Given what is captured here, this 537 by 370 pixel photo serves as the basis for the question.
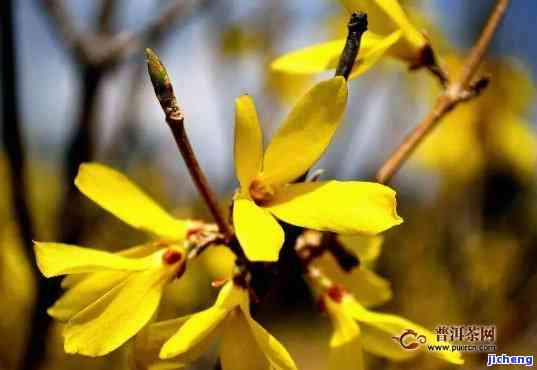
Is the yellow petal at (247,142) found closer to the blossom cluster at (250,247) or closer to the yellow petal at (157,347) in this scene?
the blossom cluster at (250,247)

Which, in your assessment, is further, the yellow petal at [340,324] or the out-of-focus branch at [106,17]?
the out-of-focus branch at [106,17]

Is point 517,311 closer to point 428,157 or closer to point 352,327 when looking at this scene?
point 352,327

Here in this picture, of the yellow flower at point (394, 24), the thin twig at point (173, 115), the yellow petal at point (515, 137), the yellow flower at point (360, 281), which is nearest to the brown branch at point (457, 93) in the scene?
the yellow flower at point (394, 24)

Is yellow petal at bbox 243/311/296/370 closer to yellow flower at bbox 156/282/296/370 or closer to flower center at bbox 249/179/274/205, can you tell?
yellow flower at bbox 156/282/296/370

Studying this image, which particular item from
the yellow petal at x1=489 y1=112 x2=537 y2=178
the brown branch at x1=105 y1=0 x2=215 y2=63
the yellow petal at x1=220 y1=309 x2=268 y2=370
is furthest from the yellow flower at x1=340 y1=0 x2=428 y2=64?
the yellow petal at x1=489 y1=112 x2=537 y2=178

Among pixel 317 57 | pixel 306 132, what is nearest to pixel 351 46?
pixel 306 132

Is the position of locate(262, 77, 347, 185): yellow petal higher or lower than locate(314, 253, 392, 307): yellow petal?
higher

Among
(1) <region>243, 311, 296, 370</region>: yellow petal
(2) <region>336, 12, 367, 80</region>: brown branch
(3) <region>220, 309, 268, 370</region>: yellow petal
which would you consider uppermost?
(2) <region>336, 12, 367, 80</region>: brown branch
